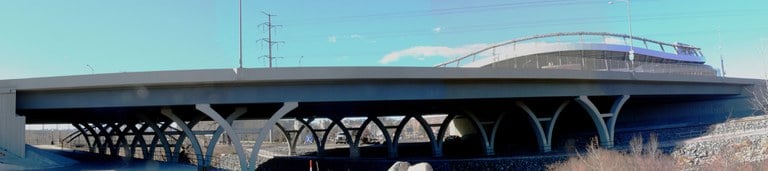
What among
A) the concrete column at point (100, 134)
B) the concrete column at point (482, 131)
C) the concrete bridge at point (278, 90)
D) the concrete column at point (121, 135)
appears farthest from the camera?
the concrete column at point (100, 134)

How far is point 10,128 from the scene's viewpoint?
19.4m

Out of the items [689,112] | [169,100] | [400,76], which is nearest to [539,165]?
[400,76]

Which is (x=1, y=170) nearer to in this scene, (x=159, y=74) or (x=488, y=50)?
(x=159, y=74)

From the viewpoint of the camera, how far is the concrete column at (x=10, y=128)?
19344mm

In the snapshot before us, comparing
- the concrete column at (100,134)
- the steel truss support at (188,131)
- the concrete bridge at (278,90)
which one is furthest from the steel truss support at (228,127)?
the concrete column at (100,134)

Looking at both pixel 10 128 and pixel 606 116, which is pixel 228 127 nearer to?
pixel 10 128

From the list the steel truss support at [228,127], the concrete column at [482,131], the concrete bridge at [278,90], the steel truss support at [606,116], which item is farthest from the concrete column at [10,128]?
the steel truss support at [606,116]

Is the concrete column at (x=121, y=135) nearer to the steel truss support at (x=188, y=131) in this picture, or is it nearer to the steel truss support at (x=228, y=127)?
the steel truss support at (x=188, y=131)

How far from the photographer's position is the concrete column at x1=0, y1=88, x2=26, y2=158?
19344 mm

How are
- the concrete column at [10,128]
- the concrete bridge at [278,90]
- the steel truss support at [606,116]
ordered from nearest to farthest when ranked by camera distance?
the concrete column at [10,128] < the concrete bridge at [278,90] < the steel truss support at [606,116]

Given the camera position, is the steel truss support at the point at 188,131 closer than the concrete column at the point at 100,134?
Yes

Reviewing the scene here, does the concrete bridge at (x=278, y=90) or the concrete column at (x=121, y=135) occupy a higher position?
the concrete bridge at (x=278, y=90)

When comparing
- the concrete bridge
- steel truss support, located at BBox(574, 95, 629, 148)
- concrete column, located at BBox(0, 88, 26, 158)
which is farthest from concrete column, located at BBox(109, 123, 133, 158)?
steel truss support, located at BBox(574, 95, 629, 148)

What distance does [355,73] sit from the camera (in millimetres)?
21812
